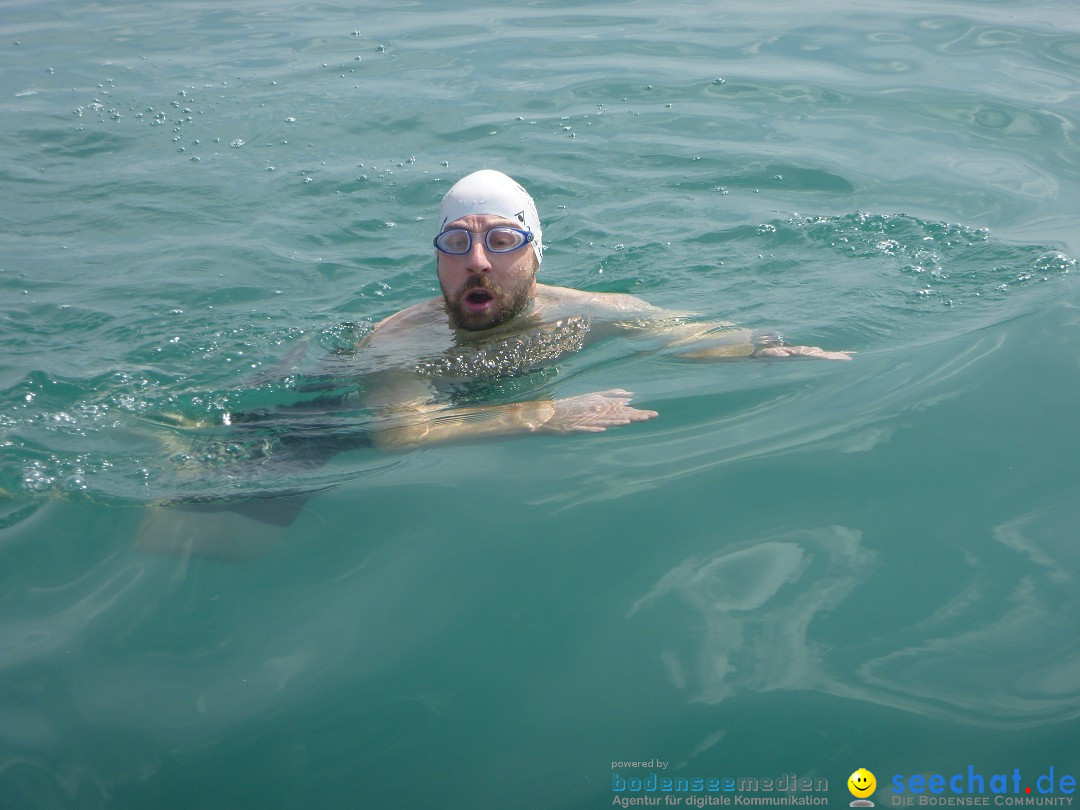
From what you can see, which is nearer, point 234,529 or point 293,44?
point 234,529

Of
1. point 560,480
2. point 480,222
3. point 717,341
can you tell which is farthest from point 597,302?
point 560,480

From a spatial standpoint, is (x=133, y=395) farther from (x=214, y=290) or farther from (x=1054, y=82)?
(x=1054, y=82)

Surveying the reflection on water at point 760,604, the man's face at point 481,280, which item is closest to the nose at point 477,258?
the man's face at point 481,280

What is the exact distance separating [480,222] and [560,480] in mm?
2266

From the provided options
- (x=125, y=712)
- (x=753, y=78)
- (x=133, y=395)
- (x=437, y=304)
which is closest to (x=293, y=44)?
(x=753, y=78)

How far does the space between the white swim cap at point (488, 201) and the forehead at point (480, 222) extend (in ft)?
0.10

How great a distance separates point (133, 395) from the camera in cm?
517

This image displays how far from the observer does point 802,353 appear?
16.7 feet

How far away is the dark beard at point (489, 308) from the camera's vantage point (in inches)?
229

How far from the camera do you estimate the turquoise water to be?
3.01 m

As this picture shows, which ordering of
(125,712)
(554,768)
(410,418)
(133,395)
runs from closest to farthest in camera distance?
(554,768), (125,712), (410,418), (133,395)

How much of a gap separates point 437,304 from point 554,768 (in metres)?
3.79

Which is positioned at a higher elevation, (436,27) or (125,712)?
(436,27)

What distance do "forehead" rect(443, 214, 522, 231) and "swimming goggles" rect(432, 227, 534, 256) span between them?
0.03 metres
